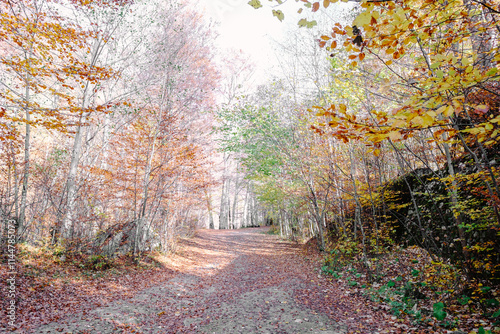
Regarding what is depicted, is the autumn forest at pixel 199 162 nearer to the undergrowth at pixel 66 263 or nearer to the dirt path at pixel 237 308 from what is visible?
the undergrowth at pixel 66 263

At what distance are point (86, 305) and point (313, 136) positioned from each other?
24.3 feet

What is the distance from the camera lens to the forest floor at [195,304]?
4.06 m

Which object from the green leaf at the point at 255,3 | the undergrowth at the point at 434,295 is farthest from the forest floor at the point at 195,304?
the green leaf at the point at 255,3

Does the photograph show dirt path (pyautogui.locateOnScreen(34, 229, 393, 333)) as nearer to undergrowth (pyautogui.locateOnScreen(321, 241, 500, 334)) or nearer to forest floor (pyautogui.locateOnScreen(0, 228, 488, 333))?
forest floor (pyautogui.locateOnScreen(0, 228, 488, 333))

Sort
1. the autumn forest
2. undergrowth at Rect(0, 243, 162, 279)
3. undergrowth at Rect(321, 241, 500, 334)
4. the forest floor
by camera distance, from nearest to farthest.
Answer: undergrowth at Rect(321, 241, 500, 334) → the forest floor → the autumn forest → undergrowth at Rect(0, 243, 162, 279)

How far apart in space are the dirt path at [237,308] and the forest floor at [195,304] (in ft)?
0.05

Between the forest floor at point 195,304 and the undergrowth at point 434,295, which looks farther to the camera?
the forest floor at point 195,304

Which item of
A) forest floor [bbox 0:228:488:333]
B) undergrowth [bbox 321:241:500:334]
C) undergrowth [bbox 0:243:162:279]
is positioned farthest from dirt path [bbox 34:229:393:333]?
undergrowth [bbox 0:243:162:279]

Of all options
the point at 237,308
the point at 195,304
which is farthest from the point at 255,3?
the point at 195,304

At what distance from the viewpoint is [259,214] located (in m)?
30.4

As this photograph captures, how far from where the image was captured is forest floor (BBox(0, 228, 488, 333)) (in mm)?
4062

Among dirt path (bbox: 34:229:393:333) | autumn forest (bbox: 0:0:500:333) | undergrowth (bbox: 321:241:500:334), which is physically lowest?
dirt path (bbox: 34:229:393:333)

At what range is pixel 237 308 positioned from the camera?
5.12 metres

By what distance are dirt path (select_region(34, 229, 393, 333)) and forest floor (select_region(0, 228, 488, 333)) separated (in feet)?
0.05
